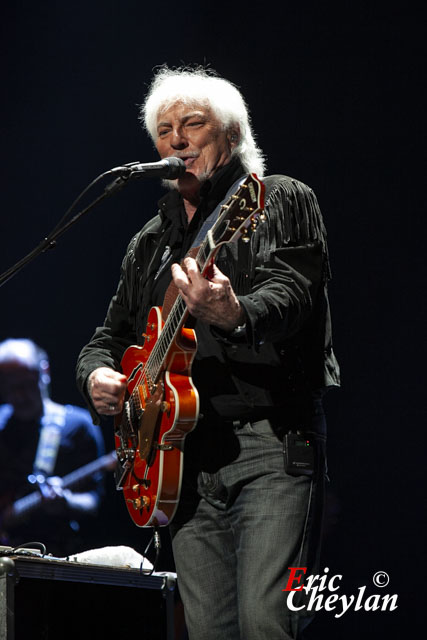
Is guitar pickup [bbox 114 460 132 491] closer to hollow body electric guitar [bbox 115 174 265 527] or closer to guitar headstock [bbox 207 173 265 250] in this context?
hollow body electric guitar [bbox 115 174 265 527]

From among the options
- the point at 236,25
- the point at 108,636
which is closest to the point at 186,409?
the point at 108,636

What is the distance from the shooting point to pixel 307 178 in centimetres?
463

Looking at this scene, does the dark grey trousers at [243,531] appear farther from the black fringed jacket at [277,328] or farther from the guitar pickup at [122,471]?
the guitar pickup at [122,471]

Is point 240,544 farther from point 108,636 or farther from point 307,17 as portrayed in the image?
point 307,17

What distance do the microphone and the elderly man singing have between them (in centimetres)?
15

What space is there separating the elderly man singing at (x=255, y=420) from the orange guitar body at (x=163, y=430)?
1.1 inches

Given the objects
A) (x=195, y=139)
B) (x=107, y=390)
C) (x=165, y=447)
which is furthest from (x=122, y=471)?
(x=195, y=139)

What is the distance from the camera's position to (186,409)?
6.77 ft

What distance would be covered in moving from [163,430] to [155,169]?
76 cm

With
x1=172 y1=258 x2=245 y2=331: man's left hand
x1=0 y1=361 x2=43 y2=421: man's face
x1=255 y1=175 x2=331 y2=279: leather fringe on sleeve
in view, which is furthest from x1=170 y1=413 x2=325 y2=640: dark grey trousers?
x1=0 y1=361 x2=43 y2=421: man's face

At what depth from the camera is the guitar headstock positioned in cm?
195

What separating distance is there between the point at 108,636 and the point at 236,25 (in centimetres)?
382

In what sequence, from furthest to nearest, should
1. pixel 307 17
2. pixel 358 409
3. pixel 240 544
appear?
pixel 307 17
pixel 358 409
pixel 240 544

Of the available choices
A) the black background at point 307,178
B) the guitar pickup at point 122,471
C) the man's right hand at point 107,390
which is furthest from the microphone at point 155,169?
the black background at point 307,178
